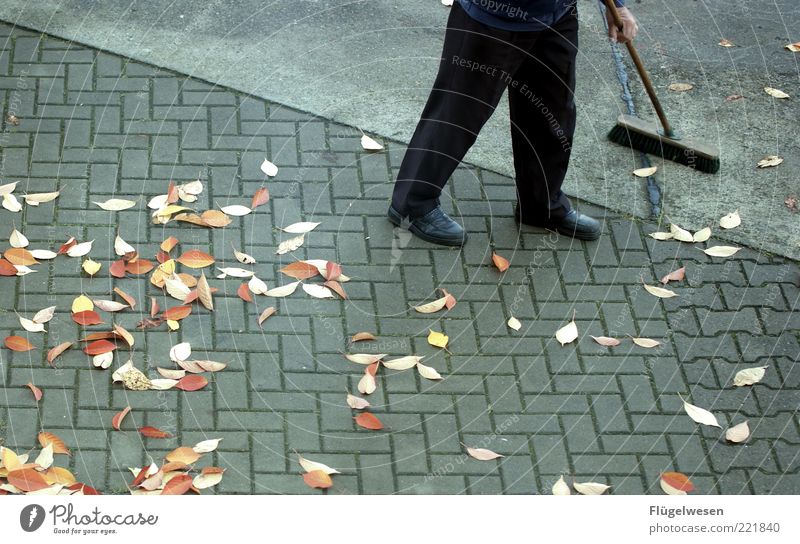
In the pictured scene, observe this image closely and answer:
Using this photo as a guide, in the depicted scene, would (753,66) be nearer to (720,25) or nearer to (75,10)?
(720,25)

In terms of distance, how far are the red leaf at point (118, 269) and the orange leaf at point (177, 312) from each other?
30cm

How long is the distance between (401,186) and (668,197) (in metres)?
1.40

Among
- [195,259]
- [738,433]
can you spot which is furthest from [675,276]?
[195,259]

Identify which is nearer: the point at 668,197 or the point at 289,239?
the point at 289,239

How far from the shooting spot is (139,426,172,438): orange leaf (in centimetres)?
409

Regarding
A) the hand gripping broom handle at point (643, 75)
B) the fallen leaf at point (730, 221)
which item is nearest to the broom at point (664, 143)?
the hand gripping broom handle at point (643, 75)

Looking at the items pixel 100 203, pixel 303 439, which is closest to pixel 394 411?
pixel 303 439

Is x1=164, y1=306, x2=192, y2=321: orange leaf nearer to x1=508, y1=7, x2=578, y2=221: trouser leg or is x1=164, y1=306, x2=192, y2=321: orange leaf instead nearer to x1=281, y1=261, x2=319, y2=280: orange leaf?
x1=281, y1=261, x2=319, y2=280: orange leaf

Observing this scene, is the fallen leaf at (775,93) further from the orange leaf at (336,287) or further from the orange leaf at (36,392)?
the orange leaf at (36,392)

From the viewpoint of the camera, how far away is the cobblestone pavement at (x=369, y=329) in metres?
4.13

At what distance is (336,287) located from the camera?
478 centimetres

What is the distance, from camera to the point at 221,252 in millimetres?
4902
